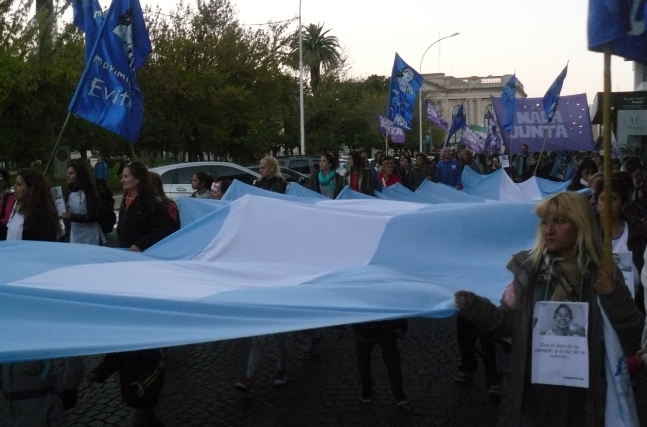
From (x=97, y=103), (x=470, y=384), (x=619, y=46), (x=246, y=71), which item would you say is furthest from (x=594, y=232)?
(x=246, y=71)

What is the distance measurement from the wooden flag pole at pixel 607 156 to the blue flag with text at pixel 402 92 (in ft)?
56.5

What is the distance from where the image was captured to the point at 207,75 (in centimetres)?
2870

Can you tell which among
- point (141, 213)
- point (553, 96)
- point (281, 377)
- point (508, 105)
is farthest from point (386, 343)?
point (508, 105)

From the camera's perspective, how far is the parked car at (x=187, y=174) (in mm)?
18250

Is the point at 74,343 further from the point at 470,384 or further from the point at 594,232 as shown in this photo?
the point at 470,384

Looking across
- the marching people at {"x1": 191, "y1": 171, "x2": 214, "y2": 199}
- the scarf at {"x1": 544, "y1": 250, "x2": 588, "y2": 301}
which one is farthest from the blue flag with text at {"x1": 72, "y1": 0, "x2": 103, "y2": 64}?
the scarf at {"x1": 544, "y1": 250, "x2": 588, "y2": 301}

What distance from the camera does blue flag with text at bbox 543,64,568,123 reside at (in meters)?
17.6

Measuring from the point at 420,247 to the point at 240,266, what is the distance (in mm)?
1198

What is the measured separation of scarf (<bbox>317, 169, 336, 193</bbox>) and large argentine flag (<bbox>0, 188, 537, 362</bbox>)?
10.1ft

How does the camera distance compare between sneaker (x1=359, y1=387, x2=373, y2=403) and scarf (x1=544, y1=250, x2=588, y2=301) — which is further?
sneaker (x1=359, y1=387, x2=373, y2=403)

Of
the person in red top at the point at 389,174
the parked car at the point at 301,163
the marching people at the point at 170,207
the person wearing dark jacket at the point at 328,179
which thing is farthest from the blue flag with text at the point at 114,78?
the parked car at the point at 301,163

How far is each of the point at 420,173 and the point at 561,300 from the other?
40.4ft

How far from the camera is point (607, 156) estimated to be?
11.1ft

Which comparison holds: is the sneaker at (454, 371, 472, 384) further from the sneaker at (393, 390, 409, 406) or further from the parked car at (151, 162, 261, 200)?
the parked car at (151, 162, 261, 200)
